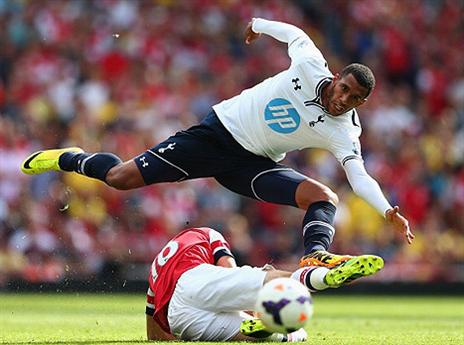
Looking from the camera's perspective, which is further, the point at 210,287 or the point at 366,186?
the point at 366,186

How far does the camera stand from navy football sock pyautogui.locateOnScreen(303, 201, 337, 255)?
9.38 m

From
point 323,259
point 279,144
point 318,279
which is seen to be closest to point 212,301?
point 318,279

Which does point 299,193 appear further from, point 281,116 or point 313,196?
point 281,116

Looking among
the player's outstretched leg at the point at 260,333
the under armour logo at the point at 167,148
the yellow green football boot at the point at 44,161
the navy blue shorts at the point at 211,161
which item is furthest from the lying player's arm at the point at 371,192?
the yellow green football boot at the point at 44,161

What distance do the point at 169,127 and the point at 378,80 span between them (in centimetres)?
447

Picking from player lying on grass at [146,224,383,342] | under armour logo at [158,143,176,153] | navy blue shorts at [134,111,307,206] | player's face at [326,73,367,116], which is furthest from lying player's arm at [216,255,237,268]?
under armour logo at [158,143,176,153]

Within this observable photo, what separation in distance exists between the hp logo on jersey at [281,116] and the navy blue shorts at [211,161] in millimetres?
425

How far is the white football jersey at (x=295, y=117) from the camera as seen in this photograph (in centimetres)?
968

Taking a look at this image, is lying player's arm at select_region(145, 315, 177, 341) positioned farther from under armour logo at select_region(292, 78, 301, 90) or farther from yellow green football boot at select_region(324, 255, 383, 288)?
under armour logo at select_region(292, 78, 301, 90)

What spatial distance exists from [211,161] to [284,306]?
2872mm

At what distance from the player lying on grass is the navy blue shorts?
4.24ft

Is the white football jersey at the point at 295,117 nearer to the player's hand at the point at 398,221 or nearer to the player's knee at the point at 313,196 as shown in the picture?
the player's knee at the point at 313,196

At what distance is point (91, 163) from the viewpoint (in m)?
10.5

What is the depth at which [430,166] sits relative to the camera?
19172mm
